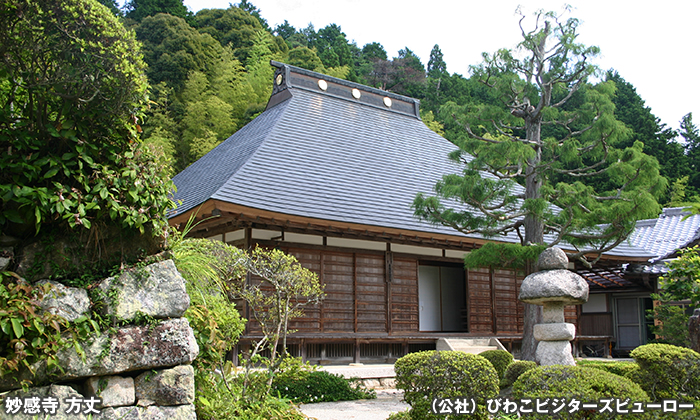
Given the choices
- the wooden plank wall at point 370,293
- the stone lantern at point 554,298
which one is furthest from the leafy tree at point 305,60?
the stone lantern at point 554,298

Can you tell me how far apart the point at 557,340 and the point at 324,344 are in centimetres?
503

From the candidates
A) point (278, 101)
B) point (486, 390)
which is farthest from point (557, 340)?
point (278, 101)

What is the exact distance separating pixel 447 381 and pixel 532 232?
17.2 feet

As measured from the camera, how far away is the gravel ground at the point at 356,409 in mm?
6551

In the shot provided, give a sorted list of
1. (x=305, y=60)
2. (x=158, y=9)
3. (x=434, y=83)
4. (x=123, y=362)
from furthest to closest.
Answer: (x=434, y=83)
(x=158, y=9)
(x=305, y=60)
(x=123, y=362)

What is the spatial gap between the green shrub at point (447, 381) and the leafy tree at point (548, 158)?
4060mm

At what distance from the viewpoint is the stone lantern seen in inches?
255

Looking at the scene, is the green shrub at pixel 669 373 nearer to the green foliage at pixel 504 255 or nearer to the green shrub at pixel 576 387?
the green shrub at pixel 576 387

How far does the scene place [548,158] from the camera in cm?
1034

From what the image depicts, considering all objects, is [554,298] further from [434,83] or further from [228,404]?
[434,83]

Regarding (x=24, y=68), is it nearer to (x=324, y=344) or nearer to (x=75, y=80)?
(x=75, y=80)

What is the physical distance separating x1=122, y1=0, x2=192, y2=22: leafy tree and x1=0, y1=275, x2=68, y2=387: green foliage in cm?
3213

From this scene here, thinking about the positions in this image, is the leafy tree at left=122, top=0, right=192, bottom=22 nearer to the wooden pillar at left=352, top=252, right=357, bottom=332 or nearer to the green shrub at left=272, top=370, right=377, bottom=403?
the wooden pillar at left=352, top=252, right=357, bottom=332

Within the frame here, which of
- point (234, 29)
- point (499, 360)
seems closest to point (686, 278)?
point (499, 360)
